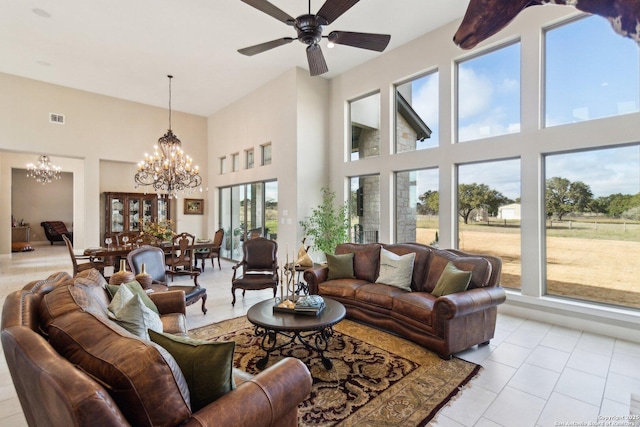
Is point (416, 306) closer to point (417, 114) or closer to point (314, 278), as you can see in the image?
point (314, 278)

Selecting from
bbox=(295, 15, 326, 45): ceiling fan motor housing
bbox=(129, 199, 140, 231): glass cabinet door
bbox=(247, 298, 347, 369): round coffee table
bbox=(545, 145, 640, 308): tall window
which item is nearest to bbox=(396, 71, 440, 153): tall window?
bbox=(545, 145, 640, 308): tall window

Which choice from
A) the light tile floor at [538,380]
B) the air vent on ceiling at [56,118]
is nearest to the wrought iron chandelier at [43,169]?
the air vent on ceiling at [56,118]

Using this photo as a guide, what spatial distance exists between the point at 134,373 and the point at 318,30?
3090 millimetres

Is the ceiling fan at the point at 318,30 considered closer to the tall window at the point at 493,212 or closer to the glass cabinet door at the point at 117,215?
the tall window at the point at 493,212

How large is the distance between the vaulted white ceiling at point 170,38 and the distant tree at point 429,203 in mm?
2719

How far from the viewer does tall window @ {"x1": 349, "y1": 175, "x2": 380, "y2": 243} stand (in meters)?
6.16

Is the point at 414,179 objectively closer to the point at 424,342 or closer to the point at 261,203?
the point at 424,342

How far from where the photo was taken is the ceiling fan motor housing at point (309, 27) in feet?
9.39

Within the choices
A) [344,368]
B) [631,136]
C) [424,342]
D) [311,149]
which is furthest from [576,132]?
[311,149]

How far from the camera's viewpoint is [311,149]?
654cm

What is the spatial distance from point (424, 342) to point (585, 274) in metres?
2.54

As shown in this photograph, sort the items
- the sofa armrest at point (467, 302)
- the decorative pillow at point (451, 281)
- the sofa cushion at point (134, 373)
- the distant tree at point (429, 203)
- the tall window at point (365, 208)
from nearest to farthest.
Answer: the sofa cushion at point (134, 373) → the sofa armrest at point (467, 302) → the decorative pillow at point (451, 281) → the distant tree at point (429, 203) → the tall window at point (365, 208)

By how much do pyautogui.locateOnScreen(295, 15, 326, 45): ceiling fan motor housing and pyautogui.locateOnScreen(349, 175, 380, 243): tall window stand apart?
3.47m

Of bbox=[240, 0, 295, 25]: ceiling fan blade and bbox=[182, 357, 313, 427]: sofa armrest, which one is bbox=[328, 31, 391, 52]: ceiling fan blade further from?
bbox=[182, 357, 313, 427]: sofa armrest
